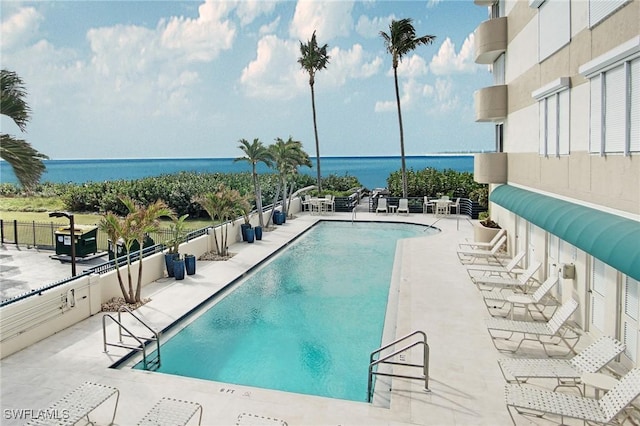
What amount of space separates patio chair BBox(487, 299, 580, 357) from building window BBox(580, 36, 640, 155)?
3.12 meters

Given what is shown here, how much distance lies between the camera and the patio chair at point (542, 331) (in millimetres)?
9234

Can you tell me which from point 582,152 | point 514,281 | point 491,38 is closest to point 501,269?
point 514,281

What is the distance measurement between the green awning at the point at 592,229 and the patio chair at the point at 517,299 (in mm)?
1435

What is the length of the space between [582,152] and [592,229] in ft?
7.27

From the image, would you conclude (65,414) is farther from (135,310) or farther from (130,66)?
(130,66)

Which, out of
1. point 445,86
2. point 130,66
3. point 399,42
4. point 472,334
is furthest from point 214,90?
point 472,334

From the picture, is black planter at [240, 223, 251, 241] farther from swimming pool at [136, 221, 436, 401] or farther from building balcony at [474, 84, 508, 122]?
building balcony at [474, 84, 508, 122]

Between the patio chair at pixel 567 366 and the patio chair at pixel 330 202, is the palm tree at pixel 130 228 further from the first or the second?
the patio chair at pixel 330 202

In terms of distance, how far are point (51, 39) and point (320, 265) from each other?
2214 inches

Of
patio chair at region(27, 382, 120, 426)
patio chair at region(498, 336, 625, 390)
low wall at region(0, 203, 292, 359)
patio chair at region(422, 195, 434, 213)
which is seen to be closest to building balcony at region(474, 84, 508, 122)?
patio chair at region(422, 195, 434, 213)

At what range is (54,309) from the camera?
10336 millimetres

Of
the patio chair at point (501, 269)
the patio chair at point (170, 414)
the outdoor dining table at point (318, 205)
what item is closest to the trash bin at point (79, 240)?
the patio chair at point (170, 414)

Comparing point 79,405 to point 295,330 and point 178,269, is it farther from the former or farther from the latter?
point 178,269

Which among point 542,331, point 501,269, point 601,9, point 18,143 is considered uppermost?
point 601,9
